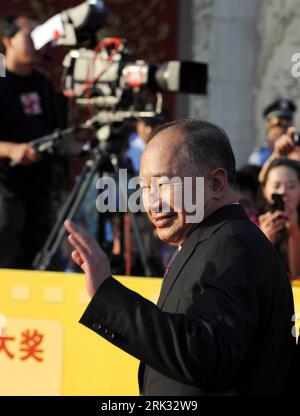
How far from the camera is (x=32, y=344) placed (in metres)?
3.62

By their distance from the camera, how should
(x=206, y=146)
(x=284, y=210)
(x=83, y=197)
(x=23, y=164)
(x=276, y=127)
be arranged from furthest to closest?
1. (x=276, y=127)
2. (x=23, y=164)
3. (x=83, y=197)
4. (x=284, y=210)
5. (x=206, y=146)

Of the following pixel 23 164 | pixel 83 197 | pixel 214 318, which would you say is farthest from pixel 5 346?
pixel 214 318

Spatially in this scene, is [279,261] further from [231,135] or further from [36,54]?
[231,135]

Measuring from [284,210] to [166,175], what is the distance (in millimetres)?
2402

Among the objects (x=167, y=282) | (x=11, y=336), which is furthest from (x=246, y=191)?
(x=167, y=282)

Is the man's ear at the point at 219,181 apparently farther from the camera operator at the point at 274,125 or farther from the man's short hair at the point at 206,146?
the camera operator at the point at 274,125

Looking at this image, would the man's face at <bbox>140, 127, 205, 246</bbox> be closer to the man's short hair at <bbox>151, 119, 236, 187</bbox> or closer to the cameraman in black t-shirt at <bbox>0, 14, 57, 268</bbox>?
the man's short hair at <bbox>151, 119, 236, 187</bbox>

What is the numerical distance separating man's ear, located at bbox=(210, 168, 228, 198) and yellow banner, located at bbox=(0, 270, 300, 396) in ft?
4.63

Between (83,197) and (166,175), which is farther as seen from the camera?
(83,197)

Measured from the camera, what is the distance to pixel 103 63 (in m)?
4.90

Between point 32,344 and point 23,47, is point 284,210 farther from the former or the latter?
point 23,47

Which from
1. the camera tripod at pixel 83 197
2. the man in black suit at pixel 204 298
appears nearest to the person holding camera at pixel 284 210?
the camera tripod at pixel 83 197

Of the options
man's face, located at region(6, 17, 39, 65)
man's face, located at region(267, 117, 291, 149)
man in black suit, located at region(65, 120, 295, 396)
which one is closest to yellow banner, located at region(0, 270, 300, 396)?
man in black suit, located at region(65, 120, 295, 396)
